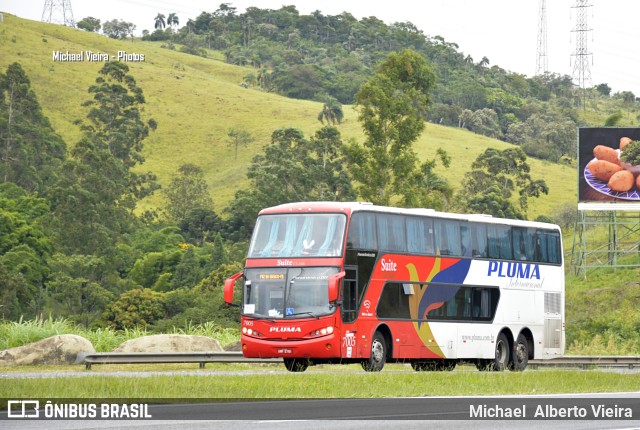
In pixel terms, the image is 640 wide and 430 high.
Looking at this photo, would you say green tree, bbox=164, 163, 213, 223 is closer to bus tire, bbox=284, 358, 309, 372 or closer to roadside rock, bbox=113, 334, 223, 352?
roadside rock, bbox=113, 334, 223, 352

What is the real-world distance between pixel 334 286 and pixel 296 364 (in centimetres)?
281

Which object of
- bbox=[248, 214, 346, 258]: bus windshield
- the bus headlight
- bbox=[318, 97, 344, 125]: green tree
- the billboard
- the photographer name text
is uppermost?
the photographer name text

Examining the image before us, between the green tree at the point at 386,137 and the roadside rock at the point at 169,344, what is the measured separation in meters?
33.3

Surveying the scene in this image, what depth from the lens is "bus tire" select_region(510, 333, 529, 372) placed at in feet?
111

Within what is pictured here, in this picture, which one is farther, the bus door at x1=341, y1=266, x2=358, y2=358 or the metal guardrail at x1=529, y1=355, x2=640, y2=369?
the metal guardrail at x1=529, y1=355, x2=640, y2=369

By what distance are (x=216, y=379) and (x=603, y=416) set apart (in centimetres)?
805

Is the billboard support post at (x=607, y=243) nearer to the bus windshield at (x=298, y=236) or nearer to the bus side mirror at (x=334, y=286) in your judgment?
the bus windshield at (x=298, y=236)

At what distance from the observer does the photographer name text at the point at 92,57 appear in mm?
171250

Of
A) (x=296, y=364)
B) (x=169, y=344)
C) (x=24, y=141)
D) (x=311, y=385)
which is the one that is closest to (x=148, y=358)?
(x=169, y=344)

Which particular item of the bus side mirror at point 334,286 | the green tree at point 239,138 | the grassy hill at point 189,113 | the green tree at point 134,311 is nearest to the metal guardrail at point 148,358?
the bus side mirror at point 334,286

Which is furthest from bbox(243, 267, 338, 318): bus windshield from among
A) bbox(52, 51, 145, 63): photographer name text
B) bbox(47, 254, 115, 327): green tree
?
bbox(52, 51, 145, 63): photographer name text

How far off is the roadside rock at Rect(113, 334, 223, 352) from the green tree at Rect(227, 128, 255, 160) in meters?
123

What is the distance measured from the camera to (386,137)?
67750mm

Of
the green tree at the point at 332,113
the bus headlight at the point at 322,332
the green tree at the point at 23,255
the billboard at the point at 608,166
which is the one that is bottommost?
the green tree at the point at 23,255
